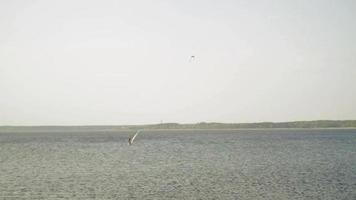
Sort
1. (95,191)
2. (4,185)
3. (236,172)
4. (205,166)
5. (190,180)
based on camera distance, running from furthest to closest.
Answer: (205,166), (236,172), (190,180), (4,185), (95,191)

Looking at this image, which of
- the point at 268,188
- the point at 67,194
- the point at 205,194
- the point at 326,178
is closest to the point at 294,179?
the point at 326,178

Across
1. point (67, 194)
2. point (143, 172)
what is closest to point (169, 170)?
Answer: point (143, 172)

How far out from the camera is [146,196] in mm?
25141

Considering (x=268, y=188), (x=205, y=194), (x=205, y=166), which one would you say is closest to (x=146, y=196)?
(x=205, y=194)

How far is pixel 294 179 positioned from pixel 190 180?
8.14 metres

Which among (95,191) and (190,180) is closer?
(95,191)

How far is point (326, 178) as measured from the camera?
32719mm

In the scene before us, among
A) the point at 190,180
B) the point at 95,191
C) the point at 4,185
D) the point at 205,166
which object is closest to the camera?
the point at 95,191

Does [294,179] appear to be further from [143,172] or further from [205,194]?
[143,172]

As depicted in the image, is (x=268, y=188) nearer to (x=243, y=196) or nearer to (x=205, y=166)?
(x=243, y=196)

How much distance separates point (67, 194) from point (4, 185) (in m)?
6.86

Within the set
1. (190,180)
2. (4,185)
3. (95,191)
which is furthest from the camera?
(190,180)

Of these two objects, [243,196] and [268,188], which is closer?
[243,196]

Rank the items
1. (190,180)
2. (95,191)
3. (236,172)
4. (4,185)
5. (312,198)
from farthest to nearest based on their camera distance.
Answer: (236,172) < (190,180) < (4,185) < (95,191) < (312,198)
